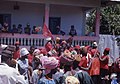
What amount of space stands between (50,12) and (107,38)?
3.22m

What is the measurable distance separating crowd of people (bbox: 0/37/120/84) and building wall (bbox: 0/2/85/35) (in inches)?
245

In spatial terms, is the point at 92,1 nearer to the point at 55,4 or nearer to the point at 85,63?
the point at 55,4

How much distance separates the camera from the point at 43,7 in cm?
1875

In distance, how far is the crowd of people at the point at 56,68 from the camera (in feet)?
17.8

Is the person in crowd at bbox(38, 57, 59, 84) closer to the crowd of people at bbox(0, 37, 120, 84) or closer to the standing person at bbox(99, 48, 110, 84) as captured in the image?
the crowd of people at bbox(0, 37, 120, 84)

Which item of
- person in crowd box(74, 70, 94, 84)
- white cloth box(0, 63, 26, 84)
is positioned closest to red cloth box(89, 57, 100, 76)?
person in crowd box(74, 70, 94, 84)

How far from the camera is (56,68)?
20.8ft

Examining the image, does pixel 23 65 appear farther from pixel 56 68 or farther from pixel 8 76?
pixel 8 76

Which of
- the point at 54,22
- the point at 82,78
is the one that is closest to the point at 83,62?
the point at 82,78

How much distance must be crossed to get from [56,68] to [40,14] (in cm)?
1261

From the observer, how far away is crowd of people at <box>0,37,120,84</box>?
5.43 metres

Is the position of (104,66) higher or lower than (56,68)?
lower

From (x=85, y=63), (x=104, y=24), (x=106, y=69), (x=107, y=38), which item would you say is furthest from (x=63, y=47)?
(x=104, y=24)

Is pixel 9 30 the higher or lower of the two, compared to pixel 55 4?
lower
